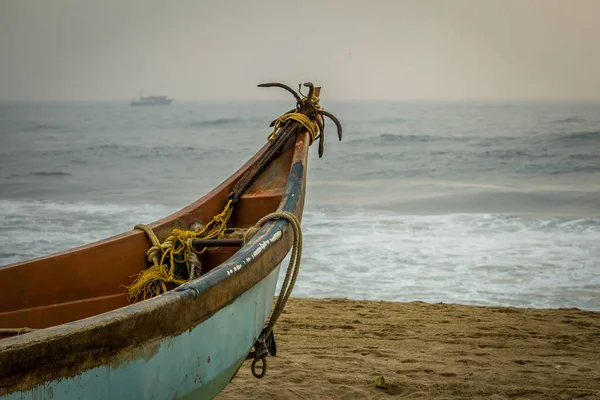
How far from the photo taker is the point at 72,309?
3.14m

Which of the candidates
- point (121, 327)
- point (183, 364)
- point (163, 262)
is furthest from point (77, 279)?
point (121, 327)

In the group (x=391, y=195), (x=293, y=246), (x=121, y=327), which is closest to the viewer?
(x=121, y=327)

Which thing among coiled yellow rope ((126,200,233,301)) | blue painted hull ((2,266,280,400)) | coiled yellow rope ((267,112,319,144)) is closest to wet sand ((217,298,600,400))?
coiled yellow rope ((126,200,233,301))

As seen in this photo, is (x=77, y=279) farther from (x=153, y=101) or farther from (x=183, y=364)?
(x=153, y=101)

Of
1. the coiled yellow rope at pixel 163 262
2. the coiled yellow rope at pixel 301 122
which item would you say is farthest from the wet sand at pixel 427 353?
the coiled yellow rope at pixel 301 122

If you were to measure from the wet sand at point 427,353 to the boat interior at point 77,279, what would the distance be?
3.05ft

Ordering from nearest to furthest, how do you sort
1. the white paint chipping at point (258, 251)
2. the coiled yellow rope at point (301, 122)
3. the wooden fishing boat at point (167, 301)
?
the wooden fishing boat at point (167, 301) → the white paint chipping at point (258, 251) → the coiled yellow rope at point (301, 122)

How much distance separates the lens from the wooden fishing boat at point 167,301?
1.82m

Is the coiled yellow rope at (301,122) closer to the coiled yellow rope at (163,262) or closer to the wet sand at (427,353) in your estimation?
the coiled yellow rope at (163,262)

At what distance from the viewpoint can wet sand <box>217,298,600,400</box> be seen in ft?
A: 12.8

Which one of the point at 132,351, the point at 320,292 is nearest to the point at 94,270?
the point at 132,351

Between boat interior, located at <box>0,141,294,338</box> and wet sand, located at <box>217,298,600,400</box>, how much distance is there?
0.93 meters

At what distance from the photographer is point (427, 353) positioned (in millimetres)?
4574

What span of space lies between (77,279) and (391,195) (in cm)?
1209
